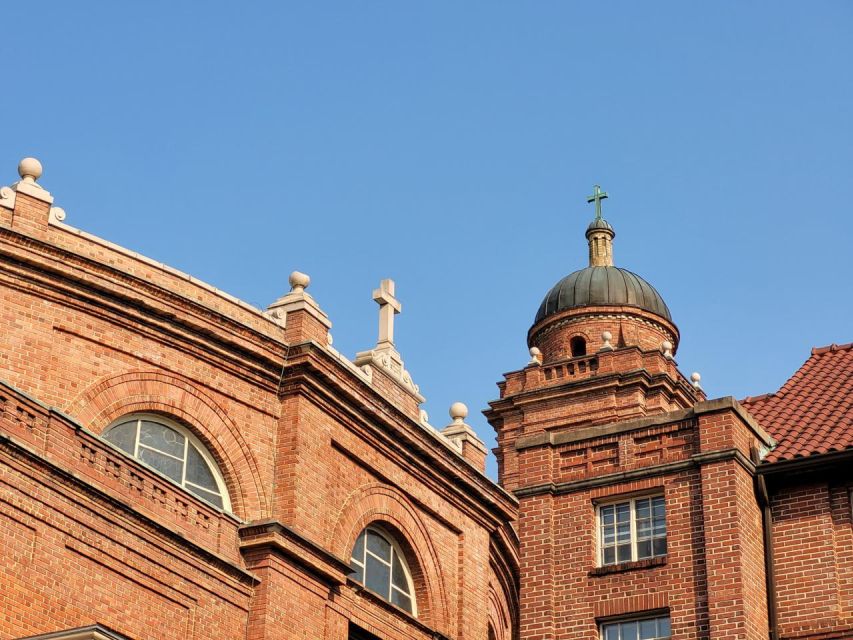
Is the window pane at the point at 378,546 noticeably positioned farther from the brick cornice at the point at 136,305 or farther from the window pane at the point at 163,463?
the window pane at the point at 163,463

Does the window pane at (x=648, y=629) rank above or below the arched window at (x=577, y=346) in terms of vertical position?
below

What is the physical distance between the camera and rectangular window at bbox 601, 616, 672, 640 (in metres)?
30.5

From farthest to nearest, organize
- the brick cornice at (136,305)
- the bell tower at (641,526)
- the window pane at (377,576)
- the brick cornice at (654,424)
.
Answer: the window pane at (377,576) → the brick cornice at (654,424) → the bell tower at (641,526) → the brick cornice at (136,305)

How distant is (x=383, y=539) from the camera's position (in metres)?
32.6

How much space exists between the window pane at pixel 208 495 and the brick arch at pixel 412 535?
281 centimetres

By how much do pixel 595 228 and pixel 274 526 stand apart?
1308 inches

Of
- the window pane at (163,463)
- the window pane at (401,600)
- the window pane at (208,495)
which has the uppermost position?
the window pane at (163,463)

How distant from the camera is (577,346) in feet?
181

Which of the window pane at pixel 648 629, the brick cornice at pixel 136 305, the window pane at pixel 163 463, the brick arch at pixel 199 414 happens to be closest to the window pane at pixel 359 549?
the brick arch at pixel 199 414

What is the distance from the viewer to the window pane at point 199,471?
29.4m

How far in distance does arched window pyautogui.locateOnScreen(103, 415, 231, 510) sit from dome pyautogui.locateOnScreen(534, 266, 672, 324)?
1085 inches

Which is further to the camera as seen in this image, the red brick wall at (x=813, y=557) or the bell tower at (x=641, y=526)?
the bell tower at (x=641, y=526)

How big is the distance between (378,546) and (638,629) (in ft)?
16.9

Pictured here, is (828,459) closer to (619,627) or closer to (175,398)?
(619,627)
